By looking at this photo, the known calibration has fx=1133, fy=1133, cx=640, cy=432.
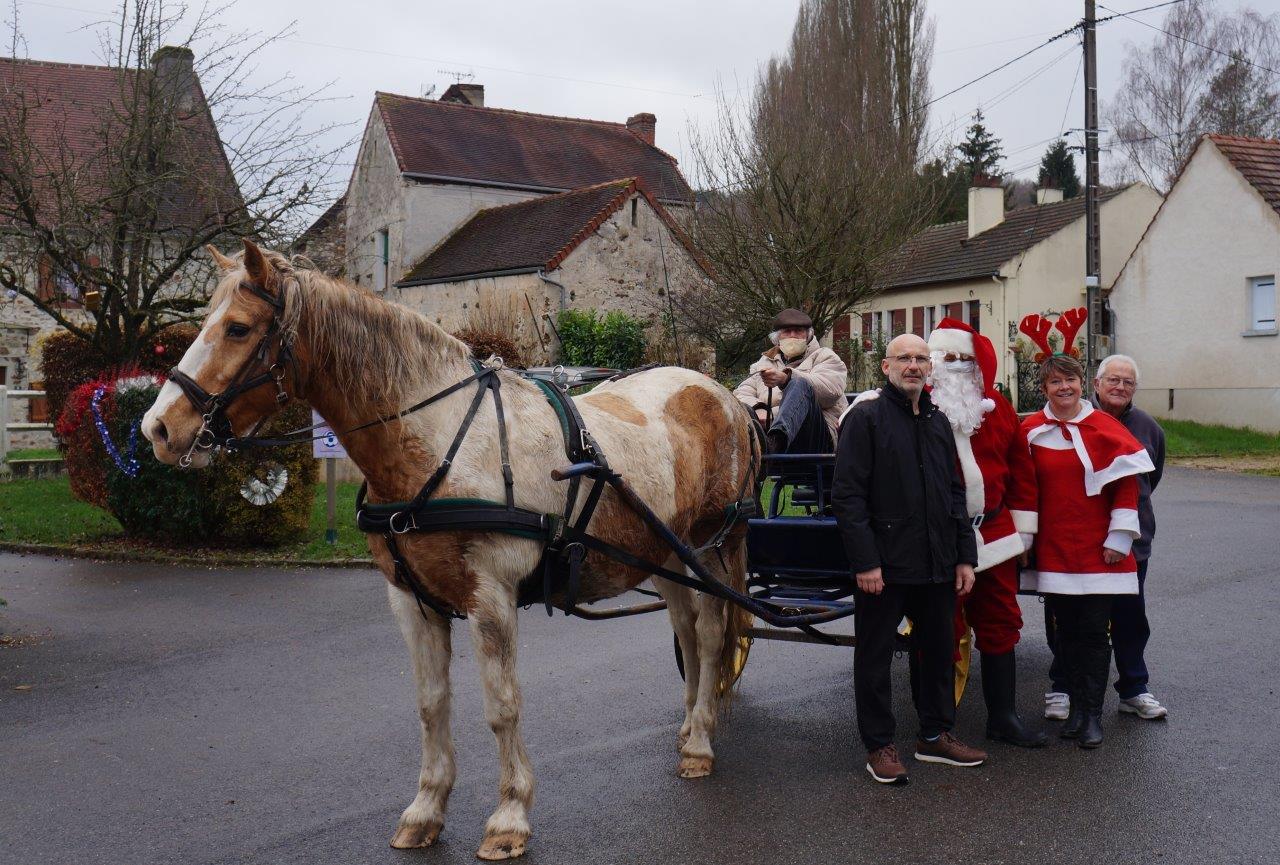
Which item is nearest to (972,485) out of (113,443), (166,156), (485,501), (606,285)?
(485,501)

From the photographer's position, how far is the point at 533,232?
86.4 feet

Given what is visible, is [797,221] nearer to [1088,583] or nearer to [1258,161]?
[1258,161]

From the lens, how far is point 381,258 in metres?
31.4

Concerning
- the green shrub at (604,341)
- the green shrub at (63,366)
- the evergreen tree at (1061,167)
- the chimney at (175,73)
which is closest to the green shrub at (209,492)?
the chimney at (175,73)

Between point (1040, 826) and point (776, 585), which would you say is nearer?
point (1040, 826)

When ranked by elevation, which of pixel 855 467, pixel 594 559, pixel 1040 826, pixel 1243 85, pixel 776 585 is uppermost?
pixel 1243 85

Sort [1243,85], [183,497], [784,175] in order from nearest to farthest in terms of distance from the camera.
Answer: [183,497] → [784,175] → [1243,85]

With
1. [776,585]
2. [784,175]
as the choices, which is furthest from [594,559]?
[784,175]

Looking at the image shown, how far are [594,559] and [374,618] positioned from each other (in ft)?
14.7

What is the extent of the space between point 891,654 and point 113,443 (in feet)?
29.0

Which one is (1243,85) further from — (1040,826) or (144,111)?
(1040,826)

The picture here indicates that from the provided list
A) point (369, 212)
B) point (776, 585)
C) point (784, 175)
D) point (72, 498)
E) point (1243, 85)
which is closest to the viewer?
point (776, 585)

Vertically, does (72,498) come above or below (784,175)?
below

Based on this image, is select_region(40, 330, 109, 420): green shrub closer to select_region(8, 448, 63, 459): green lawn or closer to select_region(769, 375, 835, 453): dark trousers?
select_region(8, 448, 63, 459): green lawn
